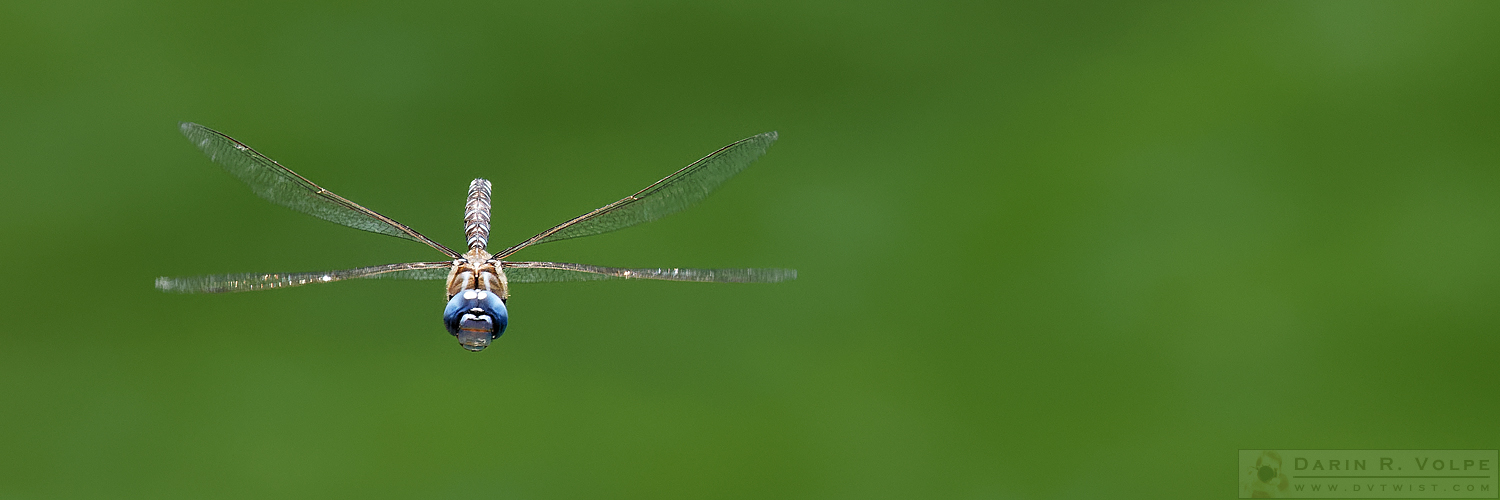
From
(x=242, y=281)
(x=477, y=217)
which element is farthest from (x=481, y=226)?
(x=242, y=281)

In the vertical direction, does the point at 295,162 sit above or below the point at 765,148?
above

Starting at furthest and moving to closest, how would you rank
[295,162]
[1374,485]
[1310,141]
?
[1310,141]
[295,162]
[1374,485]

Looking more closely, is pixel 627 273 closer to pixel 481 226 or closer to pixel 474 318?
pixel 474 318

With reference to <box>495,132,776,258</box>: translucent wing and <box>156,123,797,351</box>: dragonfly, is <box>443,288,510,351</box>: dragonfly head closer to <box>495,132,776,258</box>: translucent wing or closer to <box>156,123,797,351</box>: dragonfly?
<box>156,123,797,351</box>: dragonfly

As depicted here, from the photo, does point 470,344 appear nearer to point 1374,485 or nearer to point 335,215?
point 335,215

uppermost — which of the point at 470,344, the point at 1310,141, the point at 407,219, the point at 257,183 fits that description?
the point at 1310,141

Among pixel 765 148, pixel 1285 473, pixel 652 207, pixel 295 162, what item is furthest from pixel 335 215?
pixel 1285 473
